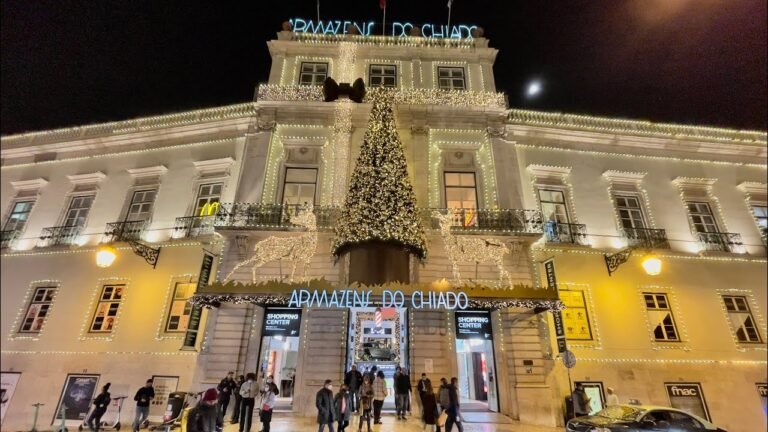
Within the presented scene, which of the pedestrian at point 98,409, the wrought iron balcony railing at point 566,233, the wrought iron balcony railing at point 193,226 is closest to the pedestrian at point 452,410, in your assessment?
the wrought iron balcony railing at point 566,233

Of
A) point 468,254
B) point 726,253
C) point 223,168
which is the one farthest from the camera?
point 223,168

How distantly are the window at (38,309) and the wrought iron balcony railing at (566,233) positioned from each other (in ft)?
61.1

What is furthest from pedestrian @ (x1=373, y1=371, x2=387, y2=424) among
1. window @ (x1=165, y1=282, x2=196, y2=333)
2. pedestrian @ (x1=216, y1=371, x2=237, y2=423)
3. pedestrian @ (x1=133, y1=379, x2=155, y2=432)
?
window @ (x1=165, y1=282, x2=196, y2=333)

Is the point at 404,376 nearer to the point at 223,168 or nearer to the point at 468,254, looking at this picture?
the point at 468,254

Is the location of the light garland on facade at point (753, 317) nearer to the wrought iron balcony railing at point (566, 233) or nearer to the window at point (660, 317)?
the window at point (660, 317)

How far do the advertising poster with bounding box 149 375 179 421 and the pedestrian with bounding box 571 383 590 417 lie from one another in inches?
498

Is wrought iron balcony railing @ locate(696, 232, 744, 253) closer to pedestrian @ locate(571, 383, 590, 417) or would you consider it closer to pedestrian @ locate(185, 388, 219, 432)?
pedestrian @ locate(571, 383, 590, 417)

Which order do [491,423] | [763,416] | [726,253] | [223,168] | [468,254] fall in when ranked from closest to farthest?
1. [491,423]
2. [763,416]
3. [468,254]
4. [726,253]
5. [223,168]

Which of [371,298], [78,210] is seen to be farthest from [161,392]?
[78,210]

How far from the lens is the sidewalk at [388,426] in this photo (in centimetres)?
982

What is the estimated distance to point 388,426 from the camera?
33.4ft

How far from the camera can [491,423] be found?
10.8m

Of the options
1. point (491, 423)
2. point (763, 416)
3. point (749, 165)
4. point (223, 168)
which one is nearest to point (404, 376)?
point (491, 423)

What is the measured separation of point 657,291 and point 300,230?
527 inches
